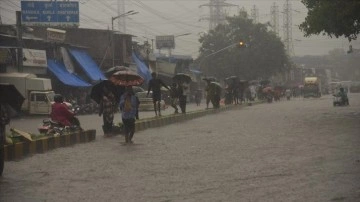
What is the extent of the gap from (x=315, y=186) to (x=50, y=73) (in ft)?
103

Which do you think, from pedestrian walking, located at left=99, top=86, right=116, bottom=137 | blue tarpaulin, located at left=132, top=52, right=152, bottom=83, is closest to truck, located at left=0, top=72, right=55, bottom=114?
pedestrian walking, located at left=99, top=86, right=116, bottom=137

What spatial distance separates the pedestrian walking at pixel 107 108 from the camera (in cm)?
1598

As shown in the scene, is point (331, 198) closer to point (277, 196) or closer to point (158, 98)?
point (277, 196)

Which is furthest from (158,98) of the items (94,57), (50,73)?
Answer: (94,57)

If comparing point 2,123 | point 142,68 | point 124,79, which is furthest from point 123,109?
point 142,68

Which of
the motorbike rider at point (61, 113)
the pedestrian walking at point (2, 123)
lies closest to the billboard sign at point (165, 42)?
the motorbike rider at point (61, 113)

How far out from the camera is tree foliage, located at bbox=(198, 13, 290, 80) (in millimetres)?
70188

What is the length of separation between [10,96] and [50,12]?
102 ft

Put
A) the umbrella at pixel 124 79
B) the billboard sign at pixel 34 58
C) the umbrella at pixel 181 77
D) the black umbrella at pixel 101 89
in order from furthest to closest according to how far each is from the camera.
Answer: the billboard sign at pixel 34 58
the umbrella at pixel 181 77
the umbrella at pixel 124 79
the black umbrella at pixel 101 89

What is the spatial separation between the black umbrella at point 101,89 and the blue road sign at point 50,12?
76.8ft

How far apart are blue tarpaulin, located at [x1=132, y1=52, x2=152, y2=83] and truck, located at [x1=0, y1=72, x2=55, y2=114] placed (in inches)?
777

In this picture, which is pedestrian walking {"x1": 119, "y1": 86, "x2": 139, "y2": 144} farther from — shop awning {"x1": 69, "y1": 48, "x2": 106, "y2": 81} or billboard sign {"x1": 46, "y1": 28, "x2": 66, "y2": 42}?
shop awning {"x1": 69, "y1": 48, "x2": 106, "y2": 81}

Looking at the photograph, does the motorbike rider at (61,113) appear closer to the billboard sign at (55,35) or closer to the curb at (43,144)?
the curb at (43,144)

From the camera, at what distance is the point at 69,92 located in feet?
125
